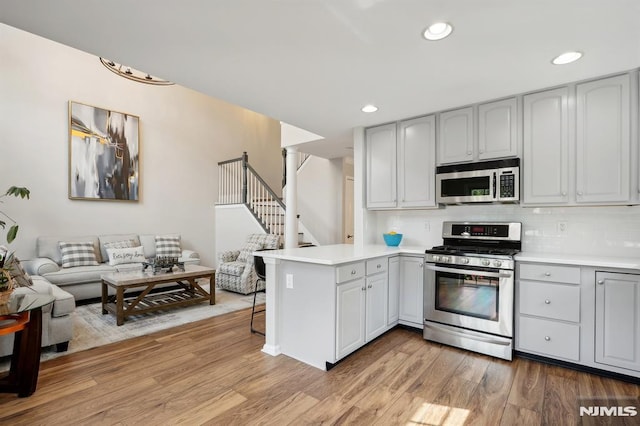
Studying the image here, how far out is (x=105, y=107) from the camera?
5531mm

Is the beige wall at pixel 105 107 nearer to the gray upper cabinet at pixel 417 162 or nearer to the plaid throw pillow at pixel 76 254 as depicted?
the plaid throw pillow at pixel 76 254

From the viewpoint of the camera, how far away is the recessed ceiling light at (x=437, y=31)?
6.15ft

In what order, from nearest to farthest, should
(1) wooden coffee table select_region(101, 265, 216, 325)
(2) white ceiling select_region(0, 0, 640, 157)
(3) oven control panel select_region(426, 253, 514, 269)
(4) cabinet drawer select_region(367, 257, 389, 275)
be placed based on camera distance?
1. (2) white ceiling select_region(0, 0, 640, 157)
2. (3) oven control panel select_region(426, 253, 514, 269)
3. (4) cabinet drawer select_region(367, 257, 389, 275)
4. (1) wooden coffee table select_region(101, 265, 216, 325)

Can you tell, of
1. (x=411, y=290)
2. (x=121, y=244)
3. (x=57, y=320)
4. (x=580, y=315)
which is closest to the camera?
(x=580, y=315)

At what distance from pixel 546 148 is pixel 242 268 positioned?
4.23 m

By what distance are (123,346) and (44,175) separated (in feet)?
11.7

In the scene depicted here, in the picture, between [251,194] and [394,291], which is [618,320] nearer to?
[394,291]

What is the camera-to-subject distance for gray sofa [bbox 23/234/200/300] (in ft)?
13.9

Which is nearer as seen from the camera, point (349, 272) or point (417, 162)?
point (349, 272)

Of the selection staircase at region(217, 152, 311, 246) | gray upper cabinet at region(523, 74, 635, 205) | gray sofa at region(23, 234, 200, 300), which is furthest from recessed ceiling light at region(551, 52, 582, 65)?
gray sofa at region(23, 234, 200, 300)

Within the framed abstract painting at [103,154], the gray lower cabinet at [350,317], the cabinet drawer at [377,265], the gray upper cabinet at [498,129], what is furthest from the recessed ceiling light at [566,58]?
the framed abstract painting at [103,154]

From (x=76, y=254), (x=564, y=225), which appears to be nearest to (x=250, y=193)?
(x=76, y=254)

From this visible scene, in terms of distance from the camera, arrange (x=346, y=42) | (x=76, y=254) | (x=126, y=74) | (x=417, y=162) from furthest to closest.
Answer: (x=76, y=254) < (x=126, y=74) < (x=417, y=162) < (x=346, y=42)

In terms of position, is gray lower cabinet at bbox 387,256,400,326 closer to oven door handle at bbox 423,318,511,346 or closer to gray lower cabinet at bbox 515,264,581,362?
oven door handle at bbox 423,318,511,346
